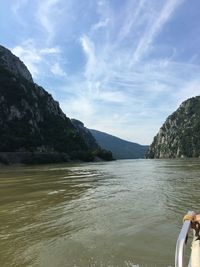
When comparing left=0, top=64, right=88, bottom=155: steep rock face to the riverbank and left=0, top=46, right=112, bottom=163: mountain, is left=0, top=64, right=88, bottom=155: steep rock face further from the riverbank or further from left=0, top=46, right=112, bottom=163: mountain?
the riverbank

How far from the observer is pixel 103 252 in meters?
12.1

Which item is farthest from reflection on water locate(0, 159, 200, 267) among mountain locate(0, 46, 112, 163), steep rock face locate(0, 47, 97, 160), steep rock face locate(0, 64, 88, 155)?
steep rock face locate(0, 64, 88, 155)

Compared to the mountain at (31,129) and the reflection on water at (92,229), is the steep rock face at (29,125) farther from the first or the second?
the reflection on water at (92,229)

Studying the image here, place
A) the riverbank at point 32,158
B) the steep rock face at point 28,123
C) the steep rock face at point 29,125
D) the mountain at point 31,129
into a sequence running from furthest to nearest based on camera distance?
the steep rock face at point 28,123, the steep rock face at point 29,125, the mountain at point 31,129, the riverbank at point 32,158

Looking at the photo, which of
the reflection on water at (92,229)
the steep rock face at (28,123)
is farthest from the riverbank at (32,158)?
the reflection on water at (92,229)

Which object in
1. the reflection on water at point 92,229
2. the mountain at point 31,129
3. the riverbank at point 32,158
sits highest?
the mountain at point 31,129

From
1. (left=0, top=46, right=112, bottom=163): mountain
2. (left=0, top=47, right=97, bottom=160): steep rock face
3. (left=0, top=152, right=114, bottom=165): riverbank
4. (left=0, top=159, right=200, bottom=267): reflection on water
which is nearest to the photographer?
(left=0, top=159, right=200, bottom=267): reflection on water

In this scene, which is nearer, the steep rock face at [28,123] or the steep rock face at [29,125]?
the steep rock face at [29,125]

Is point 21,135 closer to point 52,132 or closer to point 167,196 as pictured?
point 52,132

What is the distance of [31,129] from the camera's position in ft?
546

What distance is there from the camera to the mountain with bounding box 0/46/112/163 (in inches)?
5374

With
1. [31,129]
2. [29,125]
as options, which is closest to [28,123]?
[29,125]

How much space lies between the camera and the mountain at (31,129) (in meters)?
136

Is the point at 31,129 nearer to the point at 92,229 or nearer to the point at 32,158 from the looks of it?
the point at 32,158
